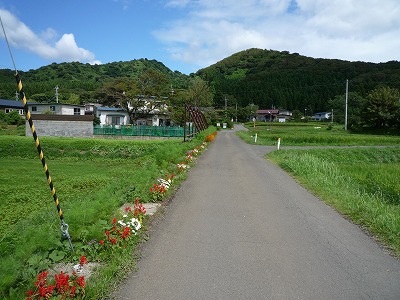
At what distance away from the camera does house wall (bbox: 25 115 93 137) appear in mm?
34719

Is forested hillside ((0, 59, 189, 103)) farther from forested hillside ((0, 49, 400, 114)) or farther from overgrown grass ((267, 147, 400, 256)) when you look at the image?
overgrown grass ((267, 147, 400, 256))

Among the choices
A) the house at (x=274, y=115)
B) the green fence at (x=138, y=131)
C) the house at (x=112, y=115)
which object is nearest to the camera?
the green fence at (x=138, y=131)

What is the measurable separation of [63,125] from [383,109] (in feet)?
138

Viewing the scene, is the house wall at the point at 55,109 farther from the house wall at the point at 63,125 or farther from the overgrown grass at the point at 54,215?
the overgrown grass at the point at 54,215

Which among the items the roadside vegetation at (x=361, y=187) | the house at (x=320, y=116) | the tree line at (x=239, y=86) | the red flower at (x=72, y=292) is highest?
the tree line at (x=239, y=86)

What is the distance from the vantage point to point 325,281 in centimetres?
369

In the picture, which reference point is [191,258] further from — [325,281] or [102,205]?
[102,205]

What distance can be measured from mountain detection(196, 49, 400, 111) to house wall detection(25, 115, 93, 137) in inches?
2965

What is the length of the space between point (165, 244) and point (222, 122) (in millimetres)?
72807

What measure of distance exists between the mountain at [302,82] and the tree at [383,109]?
46.6 metres

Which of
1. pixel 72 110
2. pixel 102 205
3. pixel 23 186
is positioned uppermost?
pixel 72 110

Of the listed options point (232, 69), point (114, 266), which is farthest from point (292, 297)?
point (232, 69)

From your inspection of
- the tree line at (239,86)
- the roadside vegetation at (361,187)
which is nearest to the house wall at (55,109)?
the tree line at (239,86)

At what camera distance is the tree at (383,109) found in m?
44.2
